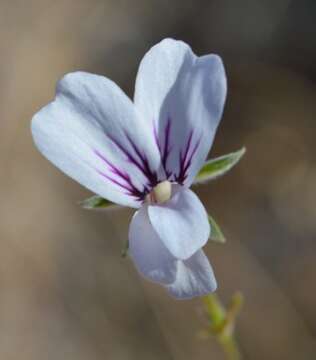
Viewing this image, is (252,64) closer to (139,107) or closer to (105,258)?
(105,258)

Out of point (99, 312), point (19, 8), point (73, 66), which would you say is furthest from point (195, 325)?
point (19, 8)

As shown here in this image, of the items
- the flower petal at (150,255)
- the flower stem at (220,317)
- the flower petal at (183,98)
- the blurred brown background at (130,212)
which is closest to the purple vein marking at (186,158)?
the flower petal at (183,98)

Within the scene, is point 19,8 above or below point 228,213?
above

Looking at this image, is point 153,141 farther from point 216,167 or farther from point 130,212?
point 130,212

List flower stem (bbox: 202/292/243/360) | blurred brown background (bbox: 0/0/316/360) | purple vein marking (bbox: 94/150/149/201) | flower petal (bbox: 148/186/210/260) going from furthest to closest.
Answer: blurred brown background (bbox: 0/0/316/360)
flower stem (bbox: 202/292/243/360)
purple vein marking (bbox: 94/150/149/201)
flower petal (bbox: 148/186/210/260)

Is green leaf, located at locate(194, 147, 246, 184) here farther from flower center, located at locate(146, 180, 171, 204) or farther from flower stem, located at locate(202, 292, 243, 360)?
flower stem, located at locate(202, 292, 243, 360)

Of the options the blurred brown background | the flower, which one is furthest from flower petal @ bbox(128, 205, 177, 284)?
the blurred brown background
